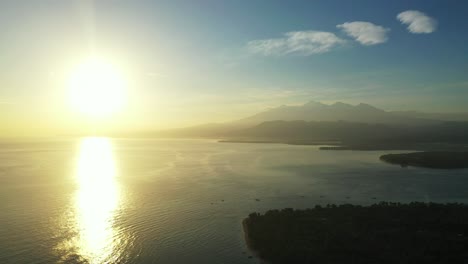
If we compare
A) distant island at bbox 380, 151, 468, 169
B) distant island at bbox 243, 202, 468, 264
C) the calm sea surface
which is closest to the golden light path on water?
the calm sea surface

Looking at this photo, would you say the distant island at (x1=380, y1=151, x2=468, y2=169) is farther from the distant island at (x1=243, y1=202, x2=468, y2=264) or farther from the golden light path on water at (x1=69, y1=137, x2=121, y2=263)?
the golden light path on water at (x1=69, y1=137, x2=121, y2=263)

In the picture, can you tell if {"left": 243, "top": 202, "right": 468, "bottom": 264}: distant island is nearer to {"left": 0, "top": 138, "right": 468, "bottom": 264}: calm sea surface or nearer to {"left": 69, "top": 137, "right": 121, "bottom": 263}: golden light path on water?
{"left": 0, "top": 138, "right": 468, "bottom": 264}: calm sea surface

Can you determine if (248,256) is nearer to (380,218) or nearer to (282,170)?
(380,218)

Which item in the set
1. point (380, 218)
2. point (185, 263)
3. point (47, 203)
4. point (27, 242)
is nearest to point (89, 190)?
point (47, 203)

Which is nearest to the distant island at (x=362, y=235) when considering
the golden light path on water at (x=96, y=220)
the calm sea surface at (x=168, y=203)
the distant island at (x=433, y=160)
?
the calm sea surface at (x=168, y=203)

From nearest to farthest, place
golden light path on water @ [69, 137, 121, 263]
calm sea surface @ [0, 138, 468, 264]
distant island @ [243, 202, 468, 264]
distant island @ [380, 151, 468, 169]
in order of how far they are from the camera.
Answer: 1. distant island @ [243, 202, 468, 264]
2. golden light path on water @ [69, 137, 121, 263]
3. calm sea surface @ [0, 138, 468, 264]
4. distant island @ [380, 151, 468, 169]

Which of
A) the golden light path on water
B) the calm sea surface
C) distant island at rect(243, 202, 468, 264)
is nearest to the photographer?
distant island at rect(243, 202, 468, 264)

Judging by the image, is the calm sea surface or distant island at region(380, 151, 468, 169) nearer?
the calm sea surface
